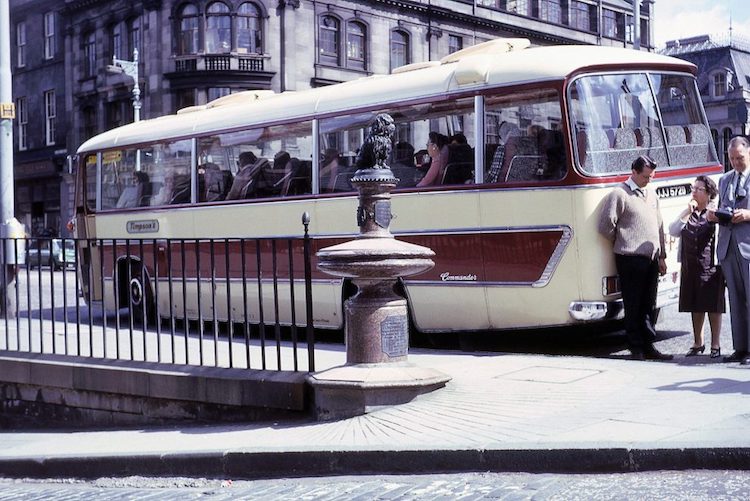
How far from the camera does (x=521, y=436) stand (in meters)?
5.92

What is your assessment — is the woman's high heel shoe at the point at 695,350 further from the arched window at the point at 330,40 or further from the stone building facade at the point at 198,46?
the arched window at the point at 330,40

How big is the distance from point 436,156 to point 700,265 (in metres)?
2.95

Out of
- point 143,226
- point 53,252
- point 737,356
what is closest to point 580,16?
point 143,226

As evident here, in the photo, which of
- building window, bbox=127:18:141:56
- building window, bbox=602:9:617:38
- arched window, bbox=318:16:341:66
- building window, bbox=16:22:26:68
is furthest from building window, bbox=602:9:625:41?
building window, bbox=16:22:26:68

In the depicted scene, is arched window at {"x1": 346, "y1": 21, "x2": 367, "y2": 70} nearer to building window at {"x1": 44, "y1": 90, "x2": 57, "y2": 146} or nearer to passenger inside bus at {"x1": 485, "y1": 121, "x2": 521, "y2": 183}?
building window at {"x1": 44, "y1": 90, "x2": 57, "y2": 146}

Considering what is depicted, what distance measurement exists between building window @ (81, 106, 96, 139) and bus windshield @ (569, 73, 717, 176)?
123ft

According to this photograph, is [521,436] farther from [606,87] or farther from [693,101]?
[693,101]

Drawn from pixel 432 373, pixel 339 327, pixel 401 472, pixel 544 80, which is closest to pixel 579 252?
pixel 544 80

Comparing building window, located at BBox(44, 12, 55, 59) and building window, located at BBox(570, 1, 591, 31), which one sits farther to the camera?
building window, located at BBox(570, 1, 591, 31)

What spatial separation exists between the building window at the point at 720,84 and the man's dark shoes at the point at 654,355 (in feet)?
191

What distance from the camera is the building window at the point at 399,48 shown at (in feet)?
146

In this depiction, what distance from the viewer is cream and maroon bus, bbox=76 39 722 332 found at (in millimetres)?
9617

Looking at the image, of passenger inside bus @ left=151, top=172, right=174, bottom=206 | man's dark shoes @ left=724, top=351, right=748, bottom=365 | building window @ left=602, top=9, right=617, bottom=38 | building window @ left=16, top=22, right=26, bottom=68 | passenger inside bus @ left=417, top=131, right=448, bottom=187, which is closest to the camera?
man's dark shoes @ left=724, top=351, right=748, bottom=365

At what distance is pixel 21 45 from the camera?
50281mm
